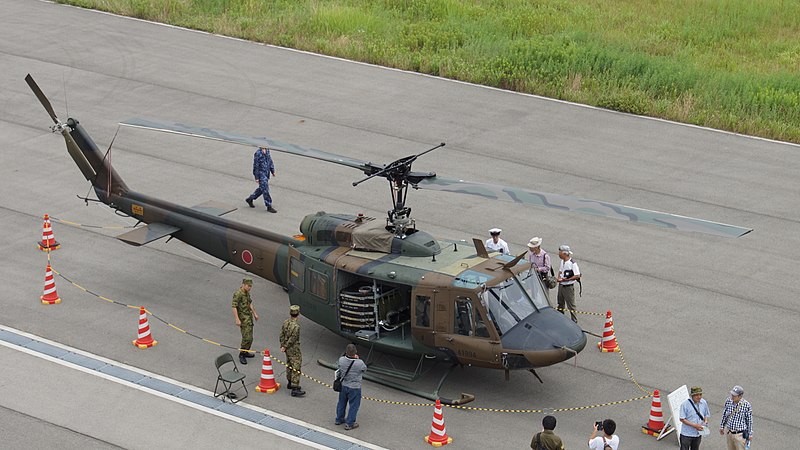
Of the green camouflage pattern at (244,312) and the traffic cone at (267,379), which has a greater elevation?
the green camouflage pattern at (244,312)

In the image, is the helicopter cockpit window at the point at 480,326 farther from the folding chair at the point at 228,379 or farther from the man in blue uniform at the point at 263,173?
the man in blue uniform at the point at 263,173

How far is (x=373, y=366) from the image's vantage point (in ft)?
62.4

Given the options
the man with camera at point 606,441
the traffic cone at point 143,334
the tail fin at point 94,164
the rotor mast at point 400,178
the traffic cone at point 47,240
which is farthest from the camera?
the traffic cone at point 47,240

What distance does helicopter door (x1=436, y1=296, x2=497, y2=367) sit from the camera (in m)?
17.6

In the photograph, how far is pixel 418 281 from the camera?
59.1 feet

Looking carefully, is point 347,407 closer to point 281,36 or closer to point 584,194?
point 584,194

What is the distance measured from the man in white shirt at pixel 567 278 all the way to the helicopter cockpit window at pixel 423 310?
3334 mm

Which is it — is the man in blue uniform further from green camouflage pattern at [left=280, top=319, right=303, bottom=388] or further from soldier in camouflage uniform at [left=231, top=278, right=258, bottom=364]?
green camouflage pattern at [left=280, top=319, right=303, bottom=388]

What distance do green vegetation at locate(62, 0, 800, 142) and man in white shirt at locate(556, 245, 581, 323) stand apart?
12565 mm

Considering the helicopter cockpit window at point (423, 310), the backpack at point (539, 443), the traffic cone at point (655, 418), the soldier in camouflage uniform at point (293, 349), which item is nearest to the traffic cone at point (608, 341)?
the traffic cone at point (655, 418)

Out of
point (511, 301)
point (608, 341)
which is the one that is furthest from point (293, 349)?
point (608, 341)

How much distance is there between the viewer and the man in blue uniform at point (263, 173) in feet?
82.4

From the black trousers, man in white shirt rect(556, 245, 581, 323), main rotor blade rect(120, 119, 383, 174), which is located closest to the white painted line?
main rotor blade rect(120, 119, 383, 174)

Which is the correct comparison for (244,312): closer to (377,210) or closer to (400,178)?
(400,178)
